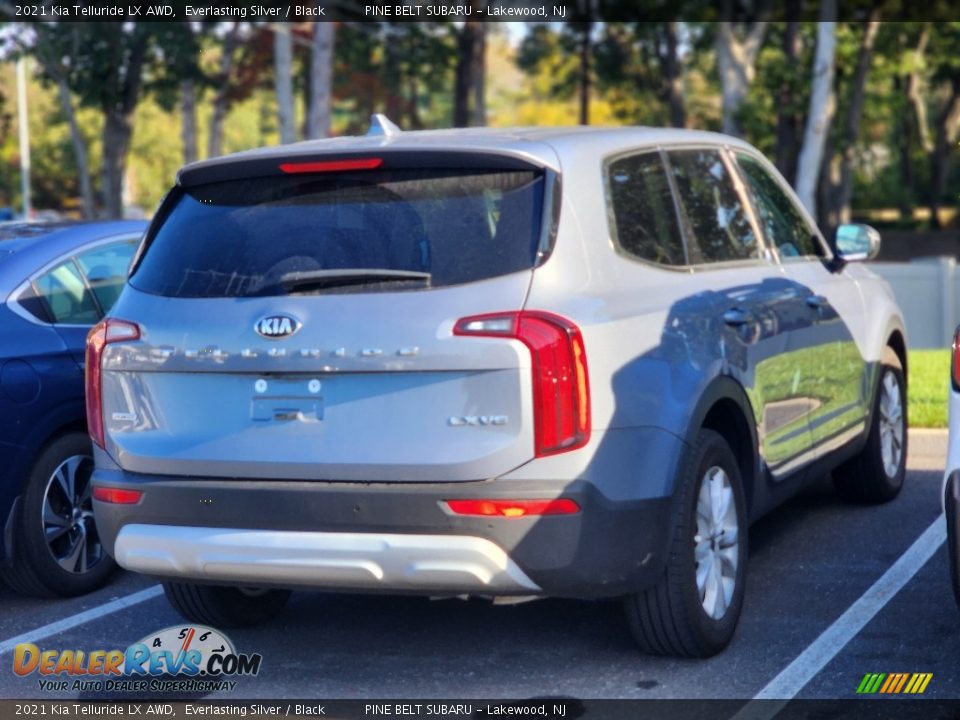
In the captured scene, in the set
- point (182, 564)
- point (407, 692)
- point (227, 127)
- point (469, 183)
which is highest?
point (469, 183)

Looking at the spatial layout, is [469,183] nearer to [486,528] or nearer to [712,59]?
[486,528]

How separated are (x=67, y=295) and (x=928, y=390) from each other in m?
7.26

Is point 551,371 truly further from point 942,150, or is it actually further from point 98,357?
point 942,150

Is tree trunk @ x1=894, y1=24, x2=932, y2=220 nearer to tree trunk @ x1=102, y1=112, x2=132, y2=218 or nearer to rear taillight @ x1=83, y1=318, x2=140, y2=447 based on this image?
tree trunk @ x1=102, y1=112, x2=132, y2=218

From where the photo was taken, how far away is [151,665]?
17.8 ft

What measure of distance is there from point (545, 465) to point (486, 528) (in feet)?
0.88

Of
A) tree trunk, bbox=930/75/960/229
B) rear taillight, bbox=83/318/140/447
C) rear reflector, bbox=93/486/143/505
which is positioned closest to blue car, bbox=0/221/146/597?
rear taillight, bbox=83/318/140/447

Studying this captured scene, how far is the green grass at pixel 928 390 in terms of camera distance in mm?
10164

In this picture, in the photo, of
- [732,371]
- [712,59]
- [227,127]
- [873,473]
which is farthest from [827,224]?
[227,127]

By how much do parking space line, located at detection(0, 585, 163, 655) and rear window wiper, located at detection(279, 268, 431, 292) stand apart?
205 cm

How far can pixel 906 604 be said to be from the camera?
5809mm

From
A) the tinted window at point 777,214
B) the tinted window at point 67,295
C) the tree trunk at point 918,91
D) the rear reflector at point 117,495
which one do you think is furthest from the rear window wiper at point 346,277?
the tree trunk at point 918,91

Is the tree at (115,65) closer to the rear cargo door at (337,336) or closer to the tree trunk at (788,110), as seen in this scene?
the tree trunk at (788,110)

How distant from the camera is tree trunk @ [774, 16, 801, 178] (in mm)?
28281
